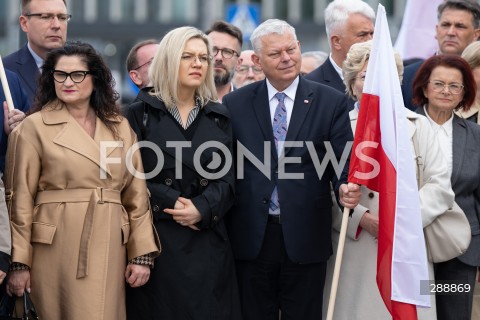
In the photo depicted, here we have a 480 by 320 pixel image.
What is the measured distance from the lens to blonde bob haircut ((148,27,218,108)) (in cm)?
780

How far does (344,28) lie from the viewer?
32.8 ft

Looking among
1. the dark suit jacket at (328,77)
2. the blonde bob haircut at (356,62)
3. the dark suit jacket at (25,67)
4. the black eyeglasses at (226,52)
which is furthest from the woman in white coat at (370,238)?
the dark suit jacket at (25,67)

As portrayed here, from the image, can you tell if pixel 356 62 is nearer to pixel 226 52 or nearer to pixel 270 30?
pixel 270 30

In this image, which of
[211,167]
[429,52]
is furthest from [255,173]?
[429,52]

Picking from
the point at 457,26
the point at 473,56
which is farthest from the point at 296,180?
the point at 457,26

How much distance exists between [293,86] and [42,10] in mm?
2190

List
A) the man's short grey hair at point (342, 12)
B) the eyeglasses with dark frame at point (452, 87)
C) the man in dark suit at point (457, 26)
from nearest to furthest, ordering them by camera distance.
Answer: the eyeglasses with dark frame at point (452, 87) < the man's short grey hair at point (342, 12) < the man in dark suit at point (457, 26)

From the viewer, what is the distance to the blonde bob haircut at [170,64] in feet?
25.6

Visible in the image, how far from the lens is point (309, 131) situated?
8.11m

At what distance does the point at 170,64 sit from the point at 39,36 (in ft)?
5.61

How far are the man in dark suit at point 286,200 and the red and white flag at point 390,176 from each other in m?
0.20

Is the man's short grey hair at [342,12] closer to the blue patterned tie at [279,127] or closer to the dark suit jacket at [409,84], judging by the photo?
the dark suit jacket at [409,84]

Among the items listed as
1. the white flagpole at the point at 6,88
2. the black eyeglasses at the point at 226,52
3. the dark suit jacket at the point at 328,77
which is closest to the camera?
the white flagpole at the point at 6,88

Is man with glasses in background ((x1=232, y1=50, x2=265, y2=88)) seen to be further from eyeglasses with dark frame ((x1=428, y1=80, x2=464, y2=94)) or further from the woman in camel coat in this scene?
the woman in camel coat
